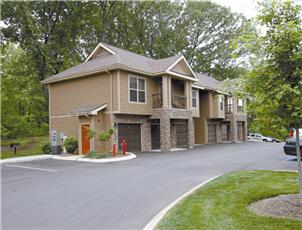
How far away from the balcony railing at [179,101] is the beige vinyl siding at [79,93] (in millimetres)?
5812

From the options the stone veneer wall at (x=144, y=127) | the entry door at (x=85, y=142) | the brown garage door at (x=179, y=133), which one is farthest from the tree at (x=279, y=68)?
the brown garage door at (x=179, y=133)

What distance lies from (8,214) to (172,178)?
5.33 m

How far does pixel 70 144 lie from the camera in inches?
767

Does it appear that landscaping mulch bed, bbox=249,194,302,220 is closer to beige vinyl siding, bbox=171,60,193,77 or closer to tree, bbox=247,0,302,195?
tree, bbox=247,0,302,195

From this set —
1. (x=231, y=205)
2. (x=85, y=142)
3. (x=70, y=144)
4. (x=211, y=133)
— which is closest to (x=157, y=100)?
(x=85, y=142)

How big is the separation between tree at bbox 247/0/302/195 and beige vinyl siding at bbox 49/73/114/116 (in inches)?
542

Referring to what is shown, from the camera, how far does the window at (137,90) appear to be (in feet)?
65.4

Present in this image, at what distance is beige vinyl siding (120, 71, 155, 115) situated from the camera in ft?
62.4

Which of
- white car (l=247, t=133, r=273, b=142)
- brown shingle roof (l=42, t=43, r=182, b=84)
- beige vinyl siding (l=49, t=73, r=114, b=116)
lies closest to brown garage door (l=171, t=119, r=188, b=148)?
brown shingle roof (l=42, t=43, r=182, b=84)

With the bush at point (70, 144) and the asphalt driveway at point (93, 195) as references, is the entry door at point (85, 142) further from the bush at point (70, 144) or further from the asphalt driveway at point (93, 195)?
the asphalt driveway at point (93, 195)

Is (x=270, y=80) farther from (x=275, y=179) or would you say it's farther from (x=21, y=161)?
(x=21, y=161)

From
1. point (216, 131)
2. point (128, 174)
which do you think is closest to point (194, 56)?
point (216, 131)

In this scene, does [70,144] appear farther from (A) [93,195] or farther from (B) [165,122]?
(A) [93,195]

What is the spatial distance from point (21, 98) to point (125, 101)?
11544 millimetres
